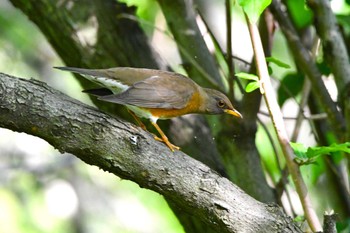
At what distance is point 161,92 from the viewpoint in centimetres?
452

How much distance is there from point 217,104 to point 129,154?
145cm

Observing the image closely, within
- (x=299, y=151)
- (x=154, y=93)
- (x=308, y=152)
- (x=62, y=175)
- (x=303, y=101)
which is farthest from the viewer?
(x=62, y=175)

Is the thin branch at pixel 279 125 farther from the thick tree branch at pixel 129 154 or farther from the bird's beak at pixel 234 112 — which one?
the bird's beak at pixel 234 112

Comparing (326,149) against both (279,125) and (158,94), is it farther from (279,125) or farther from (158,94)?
(158,94)

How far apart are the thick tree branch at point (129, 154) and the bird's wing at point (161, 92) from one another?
64 cm

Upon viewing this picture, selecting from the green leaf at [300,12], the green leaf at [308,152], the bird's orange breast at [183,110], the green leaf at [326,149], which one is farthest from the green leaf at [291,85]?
the green leaf at [326,149]

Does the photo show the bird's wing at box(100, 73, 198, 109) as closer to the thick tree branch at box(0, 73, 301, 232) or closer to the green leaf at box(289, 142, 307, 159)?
the thick tree branch at box(0, 73, 301, 232)

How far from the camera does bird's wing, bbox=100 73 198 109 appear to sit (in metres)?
4.29

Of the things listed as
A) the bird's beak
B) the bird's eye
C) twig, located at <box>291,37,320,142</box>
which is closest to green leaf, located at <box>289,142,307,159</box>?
the bird's beak

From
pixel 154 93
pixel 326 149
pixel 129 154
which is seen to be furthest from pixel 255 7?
pixel 154 93

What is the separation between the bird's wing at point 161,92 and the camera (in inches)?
169

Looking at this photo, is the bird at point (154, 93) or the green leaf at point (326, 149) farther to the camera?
the bird at point (154, 93)

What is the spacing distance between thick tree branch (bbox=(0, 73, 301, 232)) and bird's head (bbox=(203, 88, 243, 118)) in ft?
3.72

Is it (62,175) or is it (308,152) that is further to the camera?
(62,175)
